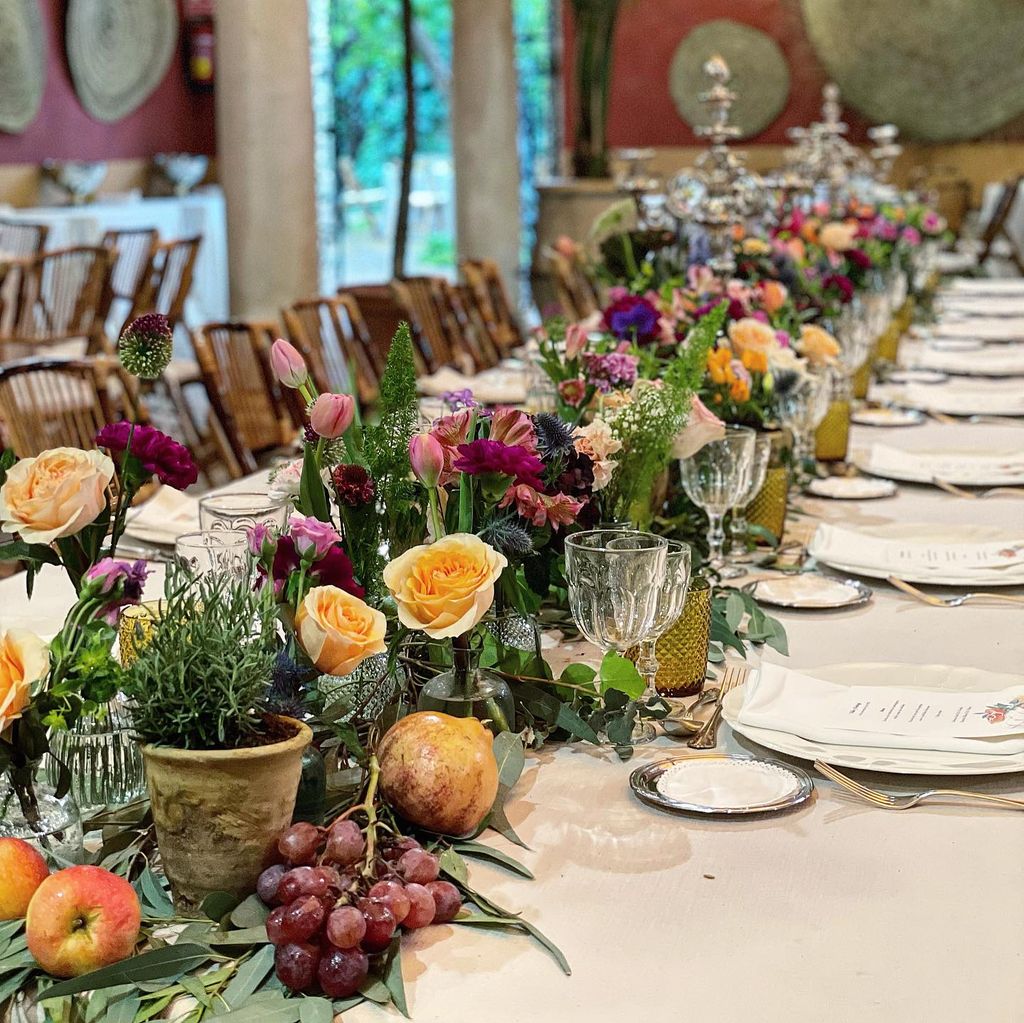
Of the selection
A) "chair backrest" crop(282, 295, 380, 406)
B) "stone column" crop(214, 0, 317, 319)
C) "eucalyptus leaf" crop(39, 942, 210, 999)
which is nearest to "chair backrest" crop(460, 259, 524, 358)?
"stone column" crop(214, 0, 317, 319)

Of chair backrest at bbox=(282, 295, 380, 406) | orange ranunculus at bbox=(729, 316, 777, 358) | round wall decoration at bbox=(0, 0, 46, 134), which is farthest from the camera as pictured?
round wall decoration at bbox=(0, 0, 46, 134)

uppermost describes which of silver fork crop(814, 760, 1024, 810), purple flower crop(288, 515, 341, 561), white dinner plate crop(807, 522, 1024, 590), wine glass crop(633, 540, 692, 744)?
purple flower crop(288, 515, 341, 561)

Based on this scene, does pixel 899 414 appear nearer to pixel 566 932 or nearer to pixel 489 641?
pixel 489 641

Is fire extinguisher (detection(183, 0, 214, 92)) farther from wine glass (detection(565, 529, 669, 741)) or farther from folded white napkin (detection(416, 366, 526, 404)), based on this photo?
wine glass (detection(565, 529, 669, 741))

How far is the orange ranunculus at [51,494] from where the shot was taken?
1047 mm

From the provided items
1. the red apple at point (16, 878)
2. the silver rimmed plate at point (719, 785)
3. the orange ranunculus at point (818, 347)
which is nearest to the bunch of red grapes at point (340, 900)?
the red apple at point (16, 878)

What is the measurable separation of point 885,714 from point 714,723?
0.14 metres

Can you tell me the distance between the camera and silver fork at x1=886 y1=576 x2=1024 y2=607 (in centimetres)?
170

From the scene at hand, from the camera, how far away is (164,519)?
208 centimetres

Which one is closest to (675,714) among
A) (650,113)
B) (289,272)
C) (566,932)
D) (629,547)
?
(629,547)

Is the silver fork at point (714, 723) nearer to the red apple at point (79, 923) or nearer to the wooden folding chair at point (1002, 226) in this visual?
the red apple at point (79, 923)

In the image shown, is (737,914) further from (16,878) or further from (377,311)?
(377,311)

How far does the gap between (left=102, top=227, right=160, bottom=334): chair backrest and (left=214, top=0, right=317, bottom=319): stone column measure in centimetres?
99

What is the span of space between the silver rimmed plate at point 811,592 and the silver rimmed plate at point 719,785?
0.49m
